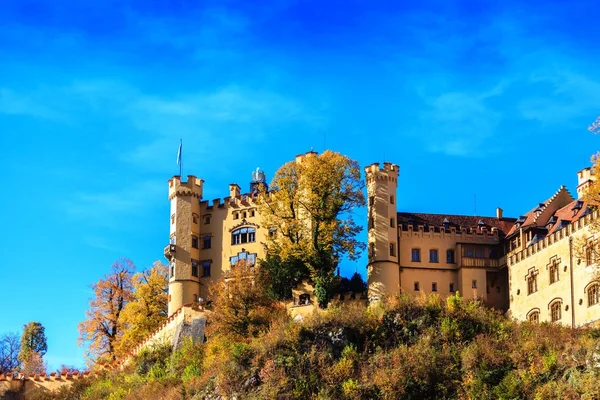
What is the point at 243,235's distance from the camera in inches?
3893

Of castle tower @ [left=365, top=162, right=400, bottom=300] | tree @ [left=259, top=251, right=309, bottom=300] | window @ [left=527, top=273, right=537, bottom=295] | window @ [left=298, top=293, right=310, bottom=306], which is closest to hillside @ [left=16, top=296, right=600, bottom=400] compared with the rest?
window @ [left=298, top=293, right=310, bottom=306]

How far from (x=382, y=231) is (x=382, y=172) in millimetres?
4329

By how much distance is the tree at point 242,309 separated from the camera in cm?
8725

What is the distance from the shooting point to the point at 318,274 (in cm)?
9169

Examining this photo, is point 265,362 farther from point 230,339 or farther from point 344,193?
point 344,193

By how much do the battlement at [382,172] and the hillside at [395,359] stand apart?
1297cm

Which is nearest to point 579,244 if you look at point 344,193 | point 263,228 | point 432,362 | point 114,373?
point 432,362

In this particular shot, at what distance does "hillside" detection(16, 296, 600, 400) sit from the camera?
73.5 meters

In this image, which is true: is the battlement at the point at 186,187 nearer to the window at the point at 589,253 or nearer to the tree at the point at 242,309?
the tree at the point at 242,309

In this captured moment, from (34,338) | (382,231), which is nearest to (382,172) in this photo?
(382,231)

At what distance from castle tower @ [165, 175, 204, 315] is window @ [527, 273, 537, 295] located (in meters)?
23.8

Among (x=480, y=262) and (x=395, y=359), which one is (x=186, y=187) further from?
(x=395, y=359)

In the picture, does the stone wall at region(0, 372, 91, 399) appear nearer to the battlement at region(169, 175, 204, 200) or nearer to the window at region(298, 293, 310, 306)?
the battlement at region(169, 175, 204, 200)

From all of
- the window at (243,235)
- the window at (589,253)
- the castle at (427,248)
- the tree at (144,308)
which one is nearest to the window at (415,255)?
the castle at (427,248)
